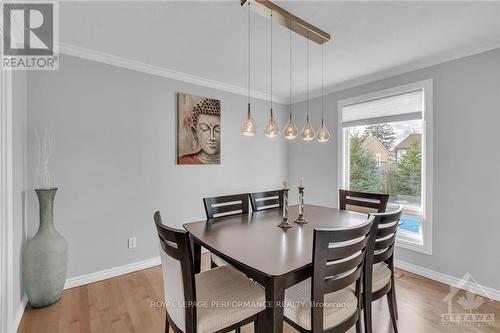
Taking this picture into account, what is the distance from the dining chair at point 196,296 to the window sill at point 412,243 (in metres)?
2.34

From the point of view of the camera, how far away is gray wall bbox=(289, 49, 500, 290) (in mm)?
2320

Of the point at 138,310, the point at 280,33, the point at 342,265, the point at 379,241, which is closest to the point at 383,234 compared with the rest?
the point at 379,241

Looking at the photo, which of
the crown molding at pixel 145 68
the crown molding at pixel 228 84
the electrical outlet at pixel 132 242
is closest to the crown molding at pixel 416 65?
the crown molding at pixel 228 84

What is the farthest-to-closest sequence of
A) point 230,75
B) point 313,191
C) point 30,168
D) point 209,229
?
point 313,191, point 230,75, point 30,168, point 209,229

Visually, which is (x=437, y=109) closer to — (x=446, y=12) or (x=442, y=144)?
(x=442, y=144)

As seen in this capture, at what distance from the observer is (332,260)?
1.24 metres

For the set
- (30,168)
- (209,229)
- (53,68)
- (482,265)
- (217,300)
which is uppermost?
(53,68)

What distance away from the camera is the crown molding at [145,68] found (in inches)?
97.1

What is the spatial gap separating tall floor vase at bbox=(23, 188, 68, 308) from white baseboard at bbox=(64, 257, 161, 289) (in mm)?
260

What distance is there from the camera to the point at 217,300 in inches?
53.3

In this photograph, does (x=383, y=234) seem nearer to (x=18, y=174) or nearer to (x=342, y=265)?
(x=342, y=265)

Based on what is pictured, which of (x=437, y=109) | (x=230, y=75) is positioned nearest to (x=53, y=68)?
(x=230, y=75)

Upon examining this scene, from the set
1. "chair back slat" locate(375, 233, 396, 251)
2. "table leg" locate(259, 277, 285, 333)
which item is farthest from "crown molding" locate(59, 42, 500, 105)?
"table leg" locate(259, 277, 285, 333)

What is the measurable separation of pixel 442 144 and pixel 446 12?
53.6 inches
